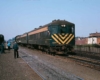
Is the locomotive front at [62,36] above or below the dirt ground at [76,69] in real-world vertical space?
above

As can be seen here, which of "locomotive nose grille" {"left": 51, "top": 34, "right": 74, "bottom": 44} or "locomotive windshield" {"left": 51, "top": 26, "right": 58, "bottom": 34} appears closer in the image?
"locomotive nose grille" {"left": 51, "top": 34, "right": 74, "bottom": 44}

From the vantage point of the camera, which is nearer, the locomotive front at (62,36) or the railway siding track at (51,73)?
the railway siding track at (51,73)

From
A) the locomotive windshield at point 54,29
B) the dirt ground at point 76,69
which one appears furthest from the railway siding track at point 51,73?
the locomotive windshield at point 54,29

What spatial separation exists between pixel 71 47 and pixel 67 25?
94.9 inches

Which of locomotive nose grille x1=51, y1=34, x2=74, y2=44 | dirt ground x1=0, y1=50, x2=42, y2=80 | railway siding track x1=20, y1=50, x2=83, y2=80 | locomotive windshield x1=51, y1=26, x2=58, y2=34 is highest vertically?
locomotive windshield x1=51, y1=26, x2=58, y2=34

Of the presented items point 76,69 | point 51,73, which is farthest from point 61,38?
point 51,73

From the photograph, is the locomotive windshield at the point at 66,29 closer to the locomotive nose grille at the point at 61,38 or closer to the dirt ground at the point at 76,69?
the locomotive nose grille at the point at 61,38

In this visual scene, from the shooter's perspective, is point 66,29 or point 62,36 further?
point 66,29

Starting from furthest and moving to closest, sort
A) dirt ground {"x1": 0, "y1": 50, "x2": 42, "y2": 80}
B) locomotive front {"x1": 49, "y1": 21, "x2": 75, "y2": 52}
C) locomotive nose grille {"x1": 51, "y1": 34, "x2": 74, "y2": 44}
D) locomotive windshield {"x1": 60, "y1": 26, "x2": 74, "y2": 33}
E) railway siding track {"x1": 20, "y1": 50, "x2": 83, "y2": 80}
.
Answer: locomotive windshield {"x1": 60, "y1": 26, "x2": 74, "y2": 33}
locomotive nose grille {"x1": 51, "y1": 34, "x2": 74, "y2": 44}
locomotive front {"x1": 49, "y1": 21, "x2": 75, "y2": 52}
dirt ground {"x1": 0, "y1": 50, "x2": 42, "y2": 80}
railway siding track {"x1": 20, "y1": 50, "x2": 83, "y2": 80}

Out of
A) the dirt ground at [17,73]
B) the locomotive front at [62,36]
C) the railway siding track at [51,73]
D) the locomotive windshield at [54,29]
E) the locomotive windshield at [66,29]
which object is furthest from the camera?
the locomotive windshield at [66,29]

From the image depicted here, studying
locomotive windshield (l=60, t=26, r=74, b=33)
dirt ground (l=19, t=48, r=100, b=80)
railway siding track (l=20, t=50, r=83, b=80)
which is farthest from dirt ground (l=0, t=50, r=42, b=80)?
locomotive windshield (l=60, t=26, r=74, b=33)

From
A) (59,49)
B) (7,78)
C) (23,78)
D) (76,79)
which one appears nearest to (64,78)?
(76,79)

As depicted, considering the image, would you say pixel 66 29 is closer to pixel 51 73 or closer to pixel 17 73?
pixel 51 73

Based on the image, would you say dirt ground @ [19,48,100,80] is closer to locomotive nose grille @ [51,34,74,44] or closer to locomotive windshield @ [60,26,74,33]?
locomotive nose grille @ [51,34,74,44]
